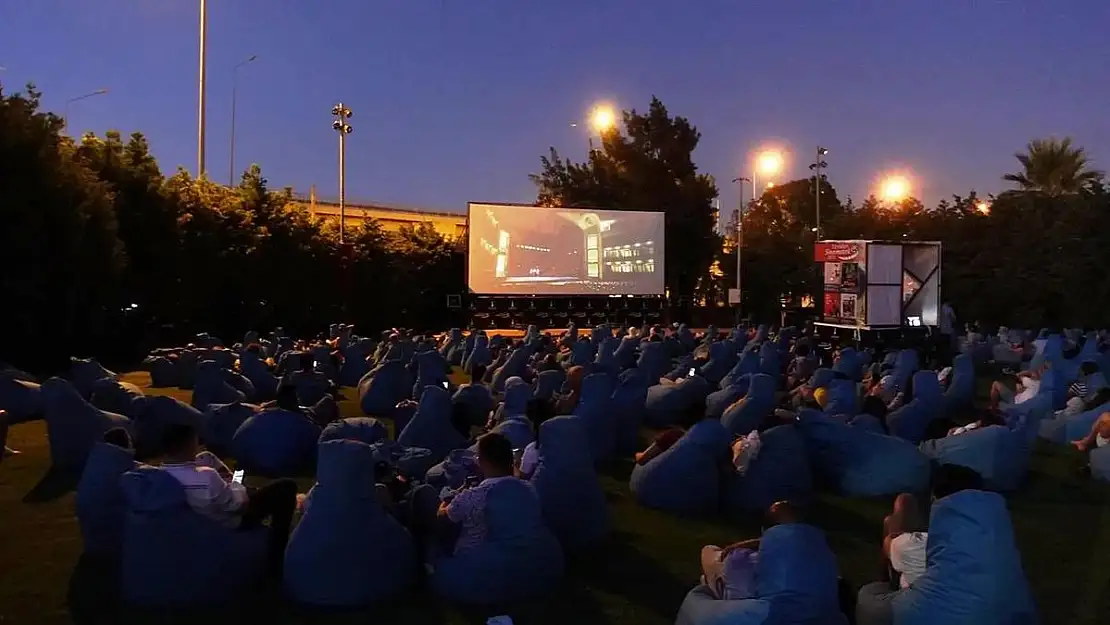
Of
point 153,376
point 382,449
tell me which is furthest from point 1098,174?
point 382,449

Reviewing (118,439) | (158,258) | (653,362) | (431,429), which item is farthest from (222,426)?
(158,258)

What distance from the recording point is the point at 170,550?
5375 millimetres

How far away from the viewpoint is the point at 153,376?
56.5ft

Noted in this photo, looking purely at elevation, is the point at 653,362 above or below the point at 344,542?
above

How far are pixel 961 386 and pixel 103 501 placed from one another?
10.4 metres

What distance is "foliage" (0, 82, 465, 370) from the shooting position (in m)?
20.0

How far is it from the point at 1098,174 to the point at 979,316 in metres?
11.1

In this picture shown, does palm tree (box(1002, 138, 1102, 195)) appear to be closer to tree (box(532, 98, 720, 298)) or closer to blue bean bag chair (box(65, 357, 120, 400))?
tree (box(532, 98, 720, 298))

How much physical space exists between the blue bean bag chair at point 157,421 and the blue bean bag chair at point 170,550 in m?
4.51

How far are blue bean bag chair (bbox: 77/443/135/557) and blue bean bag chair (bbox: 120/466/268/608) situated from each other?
883mm

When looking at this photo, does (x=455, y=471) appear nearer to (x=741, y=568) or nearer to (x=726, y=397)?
(x=741, y=568)

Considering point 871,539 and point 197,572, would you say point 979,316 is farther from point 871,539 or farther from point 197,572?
point 197,572

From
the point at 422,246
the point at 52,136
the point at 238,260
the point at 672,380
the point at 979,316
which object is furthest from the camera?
the point at 422,246

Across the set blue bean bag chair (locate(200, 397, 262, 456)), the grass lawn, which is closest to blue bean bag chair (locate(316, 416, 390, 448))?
the grass lawn
